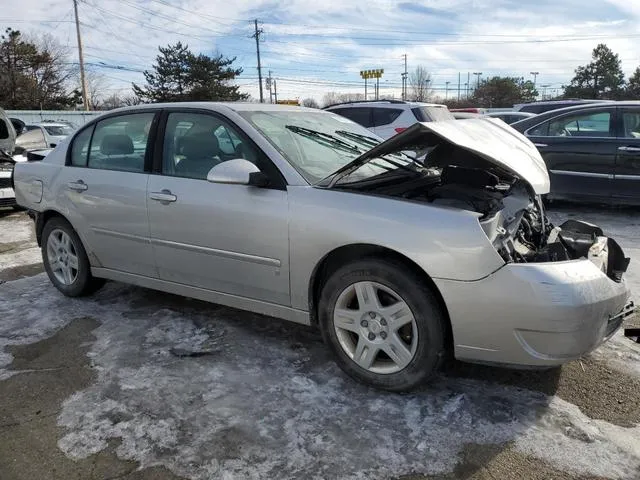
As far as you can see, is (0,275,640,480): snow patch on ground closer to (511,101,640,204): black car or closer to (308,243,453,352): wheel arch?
(308,243,453,352): wheel arch

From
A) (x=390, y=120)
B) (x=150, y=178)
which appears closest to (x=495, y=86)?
(x=390, y=120)

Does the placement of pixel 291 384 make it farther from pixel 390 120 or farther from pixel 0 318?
pixel 390 120

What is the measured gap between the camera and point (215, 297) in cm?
361

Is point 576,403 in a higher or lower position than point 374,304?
lower

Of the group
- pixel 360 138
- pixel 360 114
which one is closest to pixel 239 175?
pixel 360 138

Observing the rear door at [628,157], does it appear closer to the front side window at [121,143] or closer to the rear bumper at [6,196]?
the front side window at [121,143]

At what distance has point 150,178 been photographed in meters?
3.81

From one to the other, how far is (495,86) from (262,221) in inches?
2477

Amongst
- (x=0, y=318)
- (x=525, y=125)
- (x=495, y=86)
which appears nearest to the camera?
(x=0, y=318)

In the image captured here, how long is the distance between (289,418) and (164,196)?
178 centimetres

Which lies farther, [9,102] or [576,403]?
[9,102]

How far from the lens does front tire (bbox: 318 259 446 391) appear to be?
8.98 ft

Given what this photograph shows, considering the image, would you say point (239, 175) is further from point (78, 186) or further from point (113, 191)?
point (78, 186)

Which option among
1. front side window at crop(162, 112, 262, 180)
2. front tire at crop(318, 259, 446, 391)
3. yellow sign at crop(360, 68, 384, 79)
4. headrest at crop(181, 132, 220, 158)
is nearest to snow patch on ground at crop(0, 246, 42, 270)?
Result: front side window at crop(162, 112, 262, 180)
